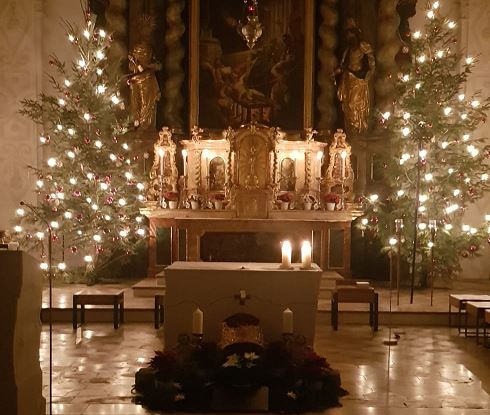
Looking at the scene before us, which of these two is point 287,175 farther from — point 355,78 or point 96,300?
point 96,300

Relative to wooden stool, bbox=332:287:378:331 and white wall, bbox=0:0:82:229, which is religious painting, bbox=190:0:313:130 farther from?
wooden stool, bbox=332:287:378:331

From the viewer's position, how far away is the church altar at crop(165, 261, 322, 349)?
715 centimetres

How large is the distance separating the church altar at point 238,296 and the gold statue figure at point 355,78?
8.59 metres

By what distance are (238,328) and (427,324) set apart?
4.99 meters

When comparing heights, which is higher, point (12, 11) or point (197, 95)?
point (12, 11)

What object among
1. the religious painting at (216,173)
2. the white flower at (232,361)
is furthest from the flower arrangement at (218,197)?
the white flower at (232,361)

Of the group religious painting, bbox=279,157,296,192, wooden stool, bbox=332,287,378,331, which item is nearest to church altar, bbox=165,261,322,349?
wooden stool, bbox=332,287,378,331

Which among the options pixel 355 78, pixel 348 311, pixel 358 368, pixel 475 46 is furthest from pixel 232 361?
pixel 475 46

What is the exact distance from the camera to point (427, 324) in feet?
35.8

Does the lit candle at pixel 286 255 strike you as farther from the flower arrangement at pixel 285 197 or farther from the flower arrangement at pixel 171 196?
the flower arrangement at pixel 171 196

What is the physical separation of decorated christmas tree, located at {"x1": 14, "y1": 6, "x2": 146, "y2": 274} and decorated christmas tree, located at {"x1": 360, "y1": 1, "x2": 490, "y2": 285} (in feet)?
15.4

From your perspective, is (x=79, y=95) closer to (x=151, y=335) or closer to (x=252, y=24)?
(x=252, y=24)

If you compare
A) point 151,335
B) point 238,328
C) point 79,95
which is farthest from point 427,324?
point 79,95

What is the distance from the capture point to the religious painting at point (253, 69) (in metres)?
15.7
